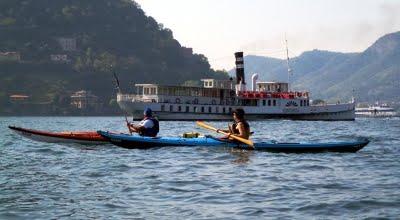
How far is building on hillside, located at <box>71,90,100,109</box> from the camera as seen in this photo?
170225mm

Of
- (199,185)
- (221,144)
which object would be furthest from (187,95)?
(199,185)

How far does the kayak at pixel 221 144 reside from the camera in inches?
957

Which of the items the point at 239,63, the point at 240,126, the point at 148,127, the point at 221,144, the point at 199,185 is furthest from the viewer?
the point at 239,63

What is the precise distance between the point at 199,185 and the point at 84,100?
159m

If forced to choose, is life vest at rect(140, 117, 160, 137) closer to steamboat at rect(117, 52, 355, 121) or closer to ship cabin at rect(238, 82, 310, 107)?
steamboat at rect(117, 52, 355, 121)

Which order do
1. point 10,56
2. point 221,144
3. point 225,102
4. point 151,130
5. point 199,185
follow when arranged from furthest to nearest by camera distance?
point 10,56
point 225,102
point 151,130
point 221,144
point 199,185

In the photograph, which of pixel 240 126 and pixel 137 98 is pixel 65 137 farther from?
pixel 137 98

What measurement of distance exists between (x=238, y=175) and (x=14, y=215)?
7.85 m

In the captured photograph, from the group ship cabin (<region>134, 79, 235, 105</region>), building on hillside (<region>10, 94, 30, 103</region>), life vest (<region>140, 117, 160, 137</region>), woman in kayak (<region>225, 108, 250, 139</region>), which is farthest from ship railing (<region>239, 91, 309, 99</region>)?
building on hillside (<region>10, 94, 30, 103</region>)

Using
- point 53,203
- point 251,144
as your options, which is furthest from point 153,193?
point 251,144

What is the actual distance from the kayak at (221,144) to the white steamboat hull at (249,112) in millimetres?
53547

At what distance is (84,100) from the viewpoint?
6727 inches

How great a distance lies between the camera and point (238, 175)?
17.9 metres

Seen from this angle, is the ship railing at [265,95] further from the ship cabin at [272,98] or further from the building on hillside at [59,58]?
the building on hillside at [59,58]
